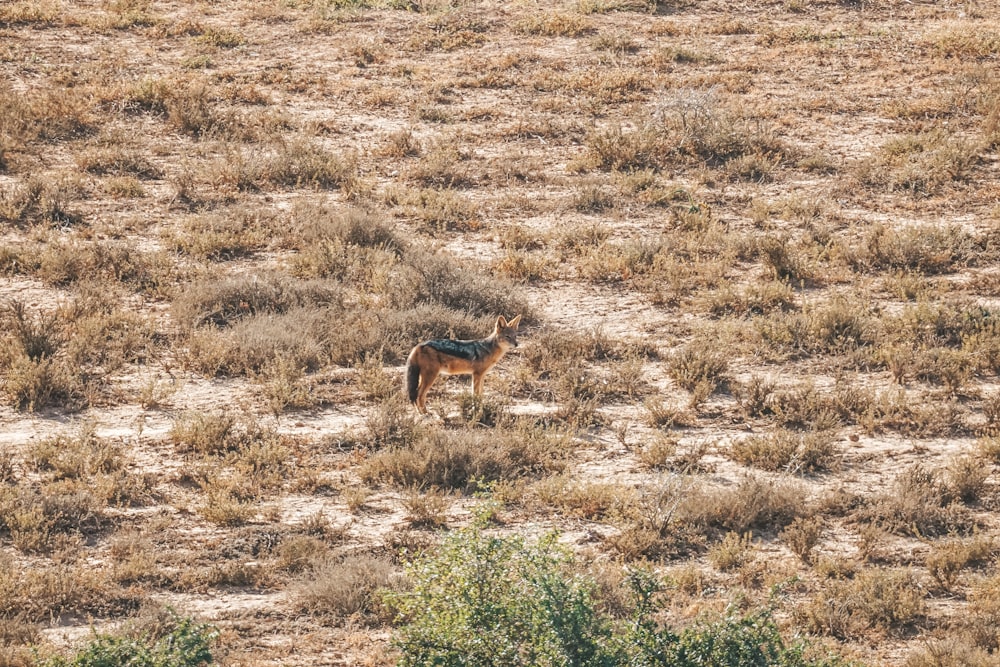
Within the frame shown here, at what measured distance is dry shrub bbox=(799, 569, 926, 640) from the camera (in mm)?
7539

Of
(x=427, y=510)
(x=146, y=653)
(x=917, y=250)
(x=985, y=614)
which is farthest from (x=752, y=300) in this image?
(x=146, y=653)

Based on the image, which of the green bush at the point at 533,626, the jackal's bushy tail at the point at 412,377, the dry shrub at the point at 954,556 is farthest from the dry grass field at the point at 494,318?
the green bush at the point at 533,626

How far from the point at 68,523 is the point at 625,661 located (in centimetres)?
477

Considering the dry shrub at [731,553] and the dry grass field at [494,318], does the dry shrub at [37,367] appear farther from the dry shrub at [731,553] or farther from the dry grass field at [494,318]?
the dry shrub at [731,553]

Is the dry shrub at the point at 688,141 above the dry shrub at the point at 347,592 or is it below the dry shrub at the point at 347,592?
above

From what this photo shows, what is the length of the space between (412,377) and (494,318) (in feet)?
6.83

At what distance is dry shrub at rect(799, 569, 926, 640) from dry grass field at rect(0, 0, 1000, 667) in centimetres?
3

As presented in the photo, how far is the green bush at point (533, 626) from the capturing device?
5.75 meters

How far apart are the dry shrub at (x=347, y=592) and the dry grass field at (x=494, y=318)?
0.03 metres

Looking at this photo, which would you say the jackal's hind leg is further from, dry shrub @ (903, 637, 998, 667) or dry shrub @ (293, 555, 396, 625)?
dry shrub @ (903, 637, 998, 667)

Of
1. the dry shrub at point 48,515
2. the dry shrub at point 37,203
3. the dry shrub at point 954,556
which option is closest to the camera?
the dry shrub at point 954,556

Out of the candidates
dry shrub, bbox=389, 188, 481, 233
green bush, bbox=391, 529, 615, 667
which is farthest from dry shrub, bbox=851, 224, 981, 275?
green bush, bbox=391, 529, 615, 667

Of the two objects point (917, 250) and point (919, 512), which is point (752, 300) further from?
point (919, 512)

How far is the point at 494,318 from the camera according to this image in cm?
1205
